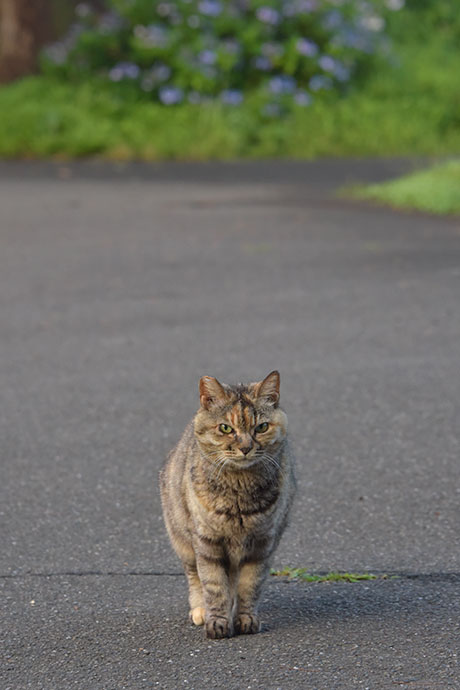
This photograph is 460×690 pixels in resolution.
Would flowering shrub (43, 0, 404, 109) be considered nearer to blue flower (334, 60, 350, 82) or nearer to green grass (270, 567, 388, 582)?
blue flower (334, 60, 350, 82)

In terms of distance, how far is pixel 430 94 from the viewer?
18656 millimetres

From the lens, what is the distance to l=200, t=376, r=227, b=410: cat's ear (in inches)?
153

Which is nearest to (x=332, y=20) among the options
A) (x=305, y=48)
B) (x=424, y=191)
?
(x=305, y=48)

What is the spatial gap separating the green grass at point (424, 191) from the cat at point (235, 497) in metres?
8.78

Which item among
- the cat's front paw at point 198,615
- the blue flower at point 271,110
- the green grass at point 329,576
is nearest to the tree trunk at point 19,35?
the blue flower at point 271,110

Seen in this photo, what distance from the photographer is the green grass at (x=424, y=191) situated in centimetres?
1236

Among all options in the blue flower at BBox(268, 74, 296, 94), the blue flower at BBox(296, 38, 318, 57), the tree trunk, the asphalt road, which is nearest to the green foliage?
the blue flower at BBox(268, 74, 296, 94)

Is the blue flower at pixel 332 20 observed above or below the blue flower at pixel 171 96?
above

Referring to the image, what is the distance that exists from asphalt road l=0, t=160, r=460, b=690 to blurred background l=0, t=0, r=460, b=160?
158 inches

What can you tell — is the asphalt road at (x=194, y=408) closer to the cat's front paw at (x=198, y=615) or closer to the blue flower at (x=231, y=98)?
the cat's front paw at (x=198, y=615)

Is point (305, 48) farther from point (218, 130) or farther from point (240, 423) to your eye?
point (240, 423)

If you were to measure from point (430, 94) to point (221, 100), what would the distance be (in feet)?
11.5

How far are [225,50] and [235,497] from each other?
14866 mm

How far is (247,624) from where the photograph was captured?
3.89 meters
